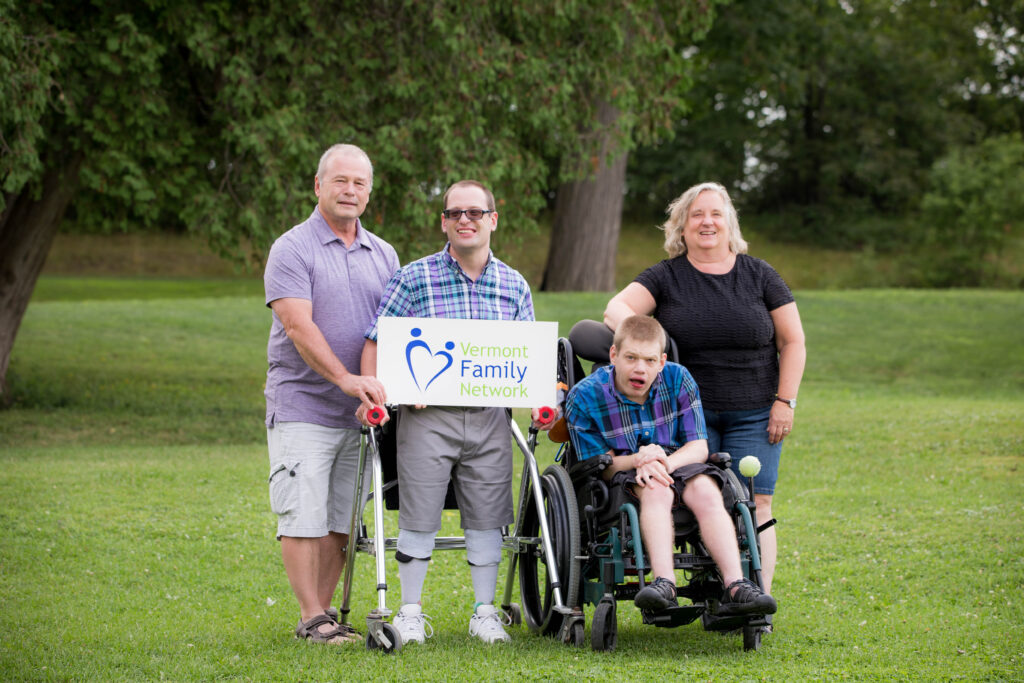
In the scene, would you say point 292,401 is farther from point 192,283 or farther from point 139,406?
point 192,283

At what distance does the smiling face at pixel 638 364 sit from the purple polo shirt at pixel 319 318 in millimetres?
1094

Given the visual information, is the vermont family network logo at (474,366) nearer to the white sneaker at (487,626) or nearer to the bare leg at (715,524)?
the bare leg at (715,524)

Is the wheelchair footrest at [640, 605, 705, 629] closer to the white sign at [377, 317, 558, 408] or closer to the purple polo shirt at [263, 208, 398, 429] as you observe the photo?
the white sign at [377, 317, 558, 408]

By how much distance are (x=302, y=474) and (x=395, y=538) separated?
0.49 m

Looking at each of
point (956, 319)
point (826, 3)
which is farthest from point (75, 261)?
point (956, 319)

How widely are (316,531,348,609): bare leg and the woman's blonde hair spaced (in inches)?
78.1

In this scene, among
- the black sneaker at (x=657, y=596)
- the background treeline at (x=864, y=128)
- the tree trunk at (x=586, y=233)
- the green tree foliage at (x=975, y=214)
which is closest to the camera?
the black sneaker at (x=657, y=596)

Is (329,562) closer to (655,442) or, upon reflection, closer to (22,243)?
(655,442)

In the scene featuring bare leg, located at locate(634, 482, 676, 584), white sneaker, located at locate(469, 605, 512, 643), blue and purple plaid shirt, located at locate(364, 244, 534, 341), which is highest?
blue and purple plaid shirt, located at locate(364, 244, 534, 341)

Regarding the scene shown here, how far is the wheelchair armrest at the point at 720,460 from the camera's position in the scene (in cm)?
470

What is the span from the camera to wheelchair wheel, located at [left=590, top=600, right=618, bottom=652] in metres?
4.50

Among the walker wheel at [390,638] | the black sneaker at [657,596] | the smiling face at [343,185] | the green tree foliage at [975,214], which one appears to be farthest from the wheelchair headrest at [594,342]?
the green tree foliage at [975,214]

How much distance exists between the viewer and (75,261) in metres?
37.2

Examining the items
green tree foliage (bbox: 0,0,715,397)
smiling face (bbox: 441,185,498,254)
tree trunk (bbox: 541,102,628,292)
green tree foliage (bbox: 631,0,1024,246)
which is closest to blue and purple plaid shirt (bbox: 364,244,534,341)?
smiling face (bbox: 441,185,498,254)
